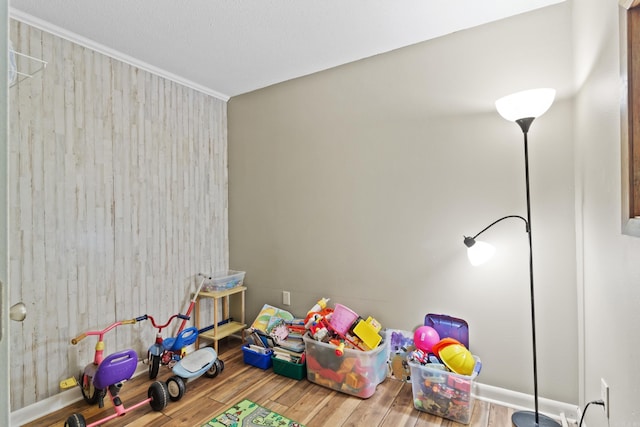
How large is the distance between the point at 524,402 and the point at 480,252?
3.15 ft

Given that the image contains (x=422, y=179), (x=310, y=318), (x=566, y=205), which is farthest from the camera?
(x=310, y=318)

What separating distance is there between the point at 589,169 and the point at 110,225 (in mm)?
2946

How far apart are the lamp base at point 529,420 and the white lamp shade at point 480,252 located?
35.6 inches

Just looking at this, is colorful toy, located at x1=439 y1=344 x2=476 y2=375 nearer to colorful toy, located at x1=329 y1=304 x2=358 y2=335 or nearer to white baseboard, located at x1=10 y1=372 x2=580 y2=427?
white baseboard, located at x1=10 y1=372 x2=580 y2=427

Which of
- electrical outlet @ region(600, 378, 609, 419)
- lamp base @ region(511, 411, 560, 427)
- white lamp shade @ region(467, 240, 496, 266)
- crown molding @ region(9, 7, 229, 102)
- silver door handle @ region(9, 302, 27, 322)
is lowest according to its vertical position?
lamp base @ region(511, 411, 560, 427)

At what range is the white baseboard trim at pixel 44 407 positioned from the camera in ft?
6.16

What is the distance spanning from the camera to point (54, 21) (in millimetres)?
1974

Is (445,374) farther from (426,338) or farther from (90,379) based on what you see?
(90,379)

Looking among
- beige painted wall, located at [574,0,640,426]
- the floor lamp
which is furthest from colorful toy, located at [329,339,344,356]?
beige painted wall, located at [574,0,640,426]

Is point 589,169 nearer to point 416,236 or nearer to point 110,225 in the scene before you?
point 416,236

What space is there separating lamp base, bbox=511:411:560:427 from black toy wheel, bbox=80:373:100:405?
2522 mm

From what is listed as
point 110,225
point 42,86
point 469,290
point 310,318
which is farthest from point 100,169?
point 469,290

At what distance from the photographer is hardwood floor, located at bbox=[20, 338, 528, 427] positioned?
6.19ft

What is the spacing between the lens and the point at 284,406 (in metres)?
2.05
